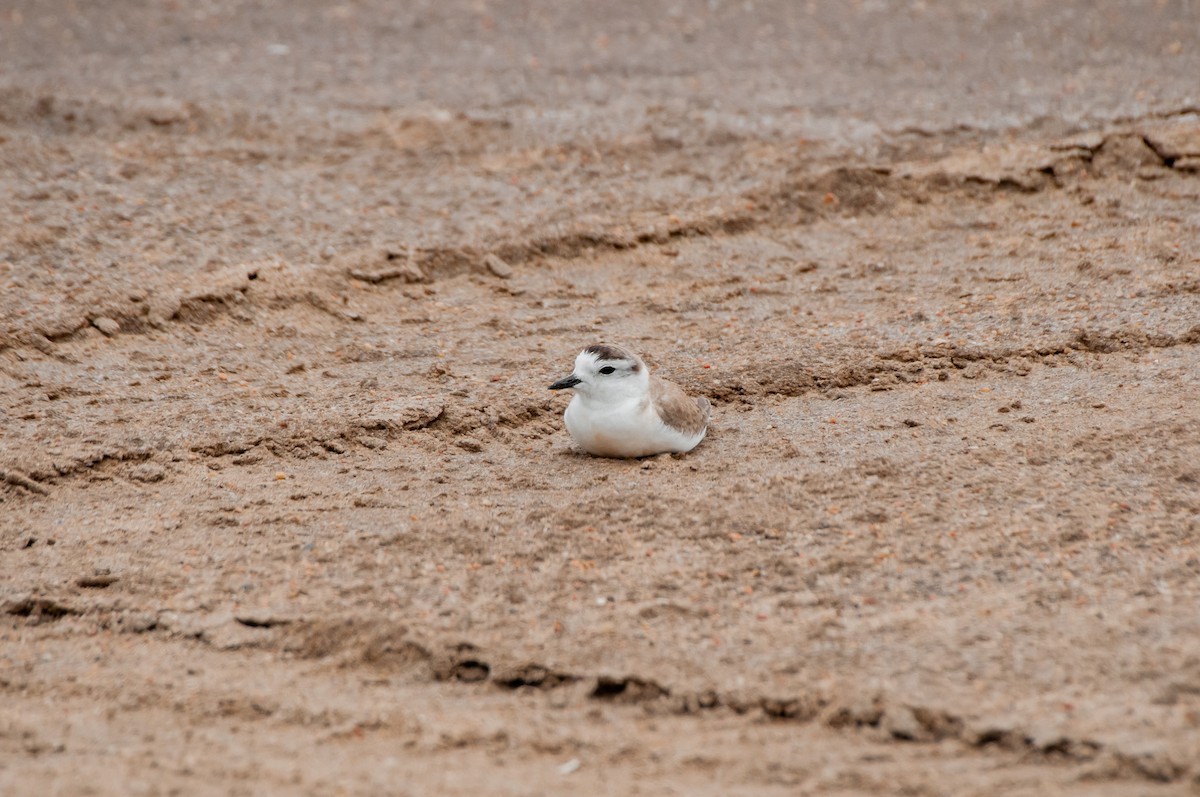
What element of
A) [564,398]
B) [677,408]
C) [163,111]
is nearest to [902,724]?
[677,408]

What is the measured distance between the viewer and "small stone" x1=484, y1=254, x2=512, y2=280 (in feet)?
26.3

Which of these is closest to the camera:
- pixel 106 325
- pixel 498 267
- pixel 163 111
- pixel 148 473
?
pixel 148 473

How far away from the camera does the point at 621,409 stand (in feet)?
19.4

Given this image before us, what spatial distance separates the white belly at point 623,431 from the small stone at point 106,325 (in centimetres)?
271

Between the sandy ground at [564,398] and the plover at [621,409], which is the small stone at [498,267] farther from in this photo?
the plover at [621,409]

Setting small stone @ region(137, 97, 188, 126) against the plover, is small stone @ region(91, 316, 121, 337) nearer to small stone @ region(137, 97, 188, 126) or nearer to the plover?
the plover

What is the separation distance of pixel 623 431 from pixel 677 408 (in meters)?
0.27

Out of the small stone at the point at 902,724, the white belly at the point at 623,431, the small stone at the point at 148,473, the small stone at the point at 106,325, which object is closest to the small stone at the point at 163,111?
the small stone at the point at 106,325

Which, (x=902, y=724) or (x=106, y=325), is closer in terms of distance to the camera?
(x=902, y=724)

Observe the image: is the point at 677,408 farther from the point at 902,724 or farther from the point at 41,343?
the point at 41,343

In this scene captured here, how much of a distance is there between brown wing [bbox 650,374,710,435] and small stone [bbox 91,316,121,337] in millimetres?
2995

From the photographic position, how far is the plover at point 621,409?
19.4 feet

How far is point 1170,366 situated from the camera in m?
6.64

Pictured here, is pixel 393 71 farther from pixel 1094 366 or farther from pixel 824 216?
pixel 1094 366
